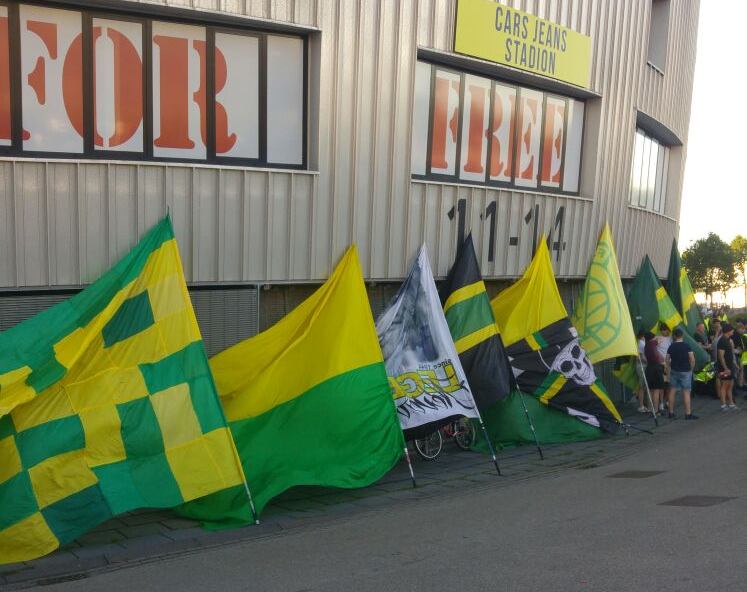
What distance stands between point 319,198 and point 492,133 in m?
3.95

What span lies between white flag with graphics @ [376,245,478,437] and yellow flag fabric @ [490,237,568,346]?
6.94ft

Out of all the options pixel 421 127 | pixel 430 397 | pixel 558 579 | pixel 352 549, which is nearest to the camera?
pixel 558 579

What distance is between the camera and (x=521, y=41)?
1328cm

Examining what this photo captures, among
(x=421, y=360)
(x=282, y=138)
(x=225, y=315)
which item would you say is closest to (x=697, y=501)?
(x=421, y=360)

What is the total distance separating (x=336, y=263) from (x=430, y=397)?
217cm

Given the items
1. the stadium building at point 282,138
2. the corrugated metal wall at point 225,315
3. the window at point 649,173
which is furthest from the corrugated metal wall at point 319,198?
the window at point 649,173

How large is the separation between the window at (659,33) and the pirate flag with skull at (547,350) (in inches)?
307

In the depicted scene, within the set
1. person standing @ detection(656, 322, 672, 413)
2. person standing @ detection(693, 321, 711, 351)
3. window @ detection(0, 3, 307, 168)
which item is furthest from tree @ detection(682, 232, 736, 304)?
window @ detection(0, 3, 307, 168)

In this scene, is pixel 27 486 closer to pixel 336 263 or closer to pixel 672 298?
pixel 336 263

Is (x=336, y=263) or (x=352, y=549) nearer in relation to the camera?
(x=352, y=549)

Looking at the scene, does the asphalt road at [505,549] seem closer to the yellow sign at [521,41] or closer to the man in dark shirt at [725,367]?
the yellow sign at [521,41]

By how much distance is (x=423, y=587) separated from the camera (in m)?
6.11

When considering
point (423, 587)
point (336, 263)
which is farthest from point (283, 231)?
point (423, 587)

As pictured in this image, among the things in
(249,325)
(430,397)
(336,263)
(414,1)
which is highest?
(414,1)
